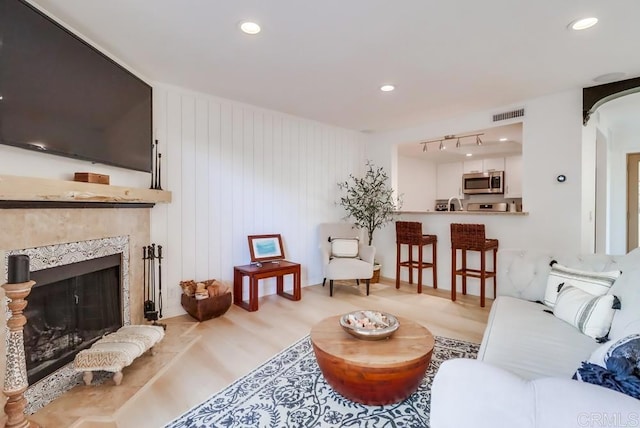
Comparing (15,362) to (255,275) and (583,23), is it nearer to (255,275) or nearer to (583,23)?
(255,275)

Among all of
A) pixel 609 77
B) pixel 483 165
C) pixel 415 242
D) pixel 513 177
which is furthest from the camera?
pixel 483 165

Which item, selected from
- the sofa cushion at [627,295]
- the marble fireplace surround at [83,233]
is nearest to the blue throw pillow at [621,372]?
the sofa cushion at [627,295]

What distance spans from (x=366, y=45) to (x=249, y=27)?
0.88m

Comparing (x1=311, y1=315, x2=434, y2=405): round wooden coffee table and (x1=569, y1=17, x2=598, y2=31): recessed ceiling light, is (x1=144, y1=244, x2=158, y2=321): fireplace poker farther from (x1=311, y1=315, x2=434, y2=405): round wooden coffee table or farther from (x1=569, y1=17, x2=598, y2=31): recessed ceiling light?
(x1=569, y1=17, x2=598, y2=31): recessed ceiling light

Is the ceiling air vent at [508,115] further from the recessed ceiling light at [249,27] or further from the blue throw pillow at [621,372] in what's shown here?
the blue throw pillow at [621,372]

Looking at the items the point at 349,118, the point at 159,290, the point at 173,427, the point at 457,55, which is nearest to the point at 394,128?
the point at 349,118

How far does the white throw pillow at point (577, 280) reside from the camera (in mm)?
1931

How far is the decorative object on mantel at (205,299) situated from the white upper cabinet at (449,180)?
19.6 ft

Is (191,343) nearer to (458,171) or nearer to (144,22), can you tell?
(144,22)

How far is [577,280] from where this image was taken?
6.84 feet

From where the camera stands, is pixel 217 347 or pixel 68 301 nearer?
pixel 68 301

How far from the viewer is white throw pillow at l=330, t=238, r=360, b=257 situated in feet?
14.5

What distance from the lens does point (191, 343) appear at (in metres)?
2.66

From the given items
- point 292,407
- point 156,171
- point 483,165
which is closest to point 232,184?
point 156,171
